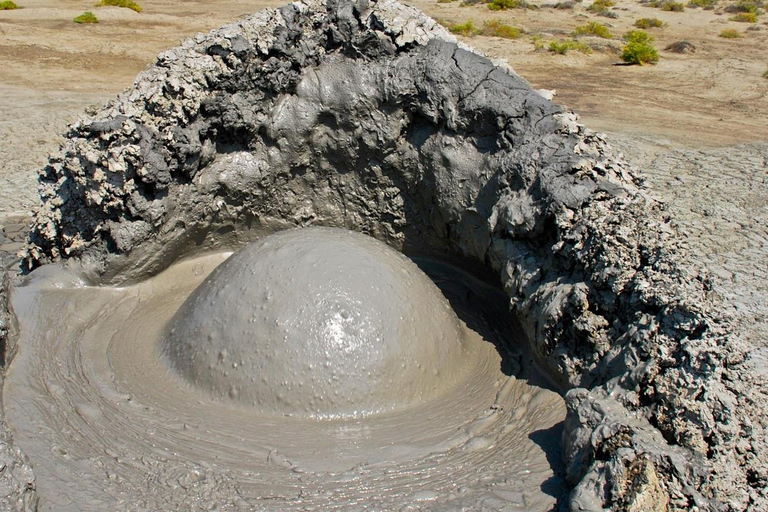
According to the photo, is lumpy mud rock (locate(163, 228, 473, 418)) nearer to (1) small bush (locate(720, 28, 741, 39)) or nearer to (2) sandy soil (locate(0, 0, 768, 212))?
(2) sandy soil (locate(0, 0, 768, 212))

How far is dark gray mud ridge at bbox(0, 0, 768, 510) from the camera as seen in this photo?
277cm

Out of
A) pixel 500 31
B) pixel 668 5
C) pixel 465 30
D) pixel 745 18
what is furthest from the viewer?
pixel 668 5

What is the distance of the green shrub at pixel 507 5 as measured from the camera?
57.4 feet

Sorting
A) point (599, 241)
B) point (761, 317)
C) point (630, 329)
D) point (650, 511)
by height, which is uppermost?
point (599, 241)

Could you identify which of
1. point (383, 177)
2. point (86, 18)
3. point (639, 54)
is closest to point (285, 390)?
point (383, 177)

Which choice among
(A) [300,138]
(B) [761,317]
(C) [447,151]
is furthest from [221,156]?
(B) [761,317]

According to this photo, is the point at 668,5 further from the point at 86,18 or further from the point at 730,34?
the point at 86,18

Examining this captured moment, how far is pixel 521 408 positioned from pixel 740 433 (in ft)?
2.84

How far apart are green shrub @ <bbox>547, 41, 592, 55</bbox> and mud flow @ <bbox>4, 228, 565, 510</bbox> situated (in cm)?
945

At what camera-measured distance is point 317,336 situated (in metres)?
2.99

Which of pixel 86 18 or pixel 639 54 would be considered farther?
pixel 86 18

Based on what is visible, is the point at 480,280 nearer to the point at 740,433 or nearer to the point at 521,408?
the point at 521,408

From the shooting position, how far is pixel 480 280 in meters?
3.70

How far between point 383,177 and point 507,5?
50.0 feet
